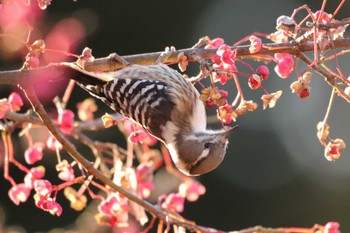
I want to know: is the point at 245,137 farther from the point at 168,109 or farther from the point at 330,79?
the point at 330,79

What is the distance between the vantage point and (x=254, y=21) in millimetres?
12648

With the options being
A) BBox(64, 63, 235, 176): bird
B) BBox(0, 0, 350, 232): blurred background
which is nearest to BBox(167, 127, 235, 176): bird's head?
BBox(64, 63, 235, 176): bird

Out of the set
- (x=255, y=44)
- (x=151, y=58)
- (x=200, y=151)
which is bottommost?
(x=200, y=151)

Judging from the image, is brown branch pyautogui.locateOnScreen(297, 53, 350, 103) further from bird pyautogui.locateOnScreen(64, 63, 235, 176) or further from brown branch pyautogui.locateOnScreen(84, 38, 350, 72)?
bird pyautogui.locateOnScreen(64, 63, 235, 176)

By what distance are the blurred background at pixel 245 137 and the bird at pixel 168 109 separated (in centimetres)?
139

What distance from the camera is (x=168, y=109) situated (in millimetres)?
3963

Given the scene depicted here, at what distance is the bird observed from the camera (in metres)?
3.74

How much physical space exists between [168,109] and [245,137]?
7.26 m

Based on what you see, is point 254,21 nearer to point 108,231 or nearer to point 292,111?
point 292,111

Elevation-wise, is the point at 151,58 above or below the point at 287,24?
below

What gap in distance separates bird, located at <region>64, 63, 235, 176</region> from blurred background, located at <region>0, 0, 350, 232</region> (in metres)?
1.39

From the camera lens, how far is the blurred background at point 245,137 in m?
7.58

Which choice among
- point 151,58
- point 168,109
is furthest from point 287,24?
point 168,109

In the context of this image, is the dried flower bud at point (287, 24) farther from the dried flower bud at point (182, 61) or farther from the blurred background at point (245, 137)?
the blurred background at point (245, 137)
